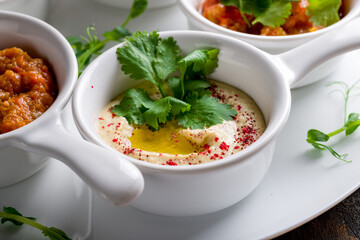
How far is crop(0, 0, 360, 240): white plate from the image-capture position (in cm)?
208

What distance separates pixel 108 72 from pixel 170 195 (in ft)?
2.32

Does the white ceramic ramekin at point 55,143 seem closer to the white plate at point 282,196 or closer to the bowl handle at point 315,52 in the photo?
the white plate at point 282,196

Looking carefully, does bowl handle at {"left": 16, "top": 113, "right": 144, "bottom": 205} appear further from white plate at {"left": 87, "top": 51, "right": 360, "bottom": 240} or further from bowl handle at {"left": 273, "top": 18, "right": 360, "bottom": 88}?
bowl handle at {"left": 273, "top": 18, "right": 360, "bottom": 88}

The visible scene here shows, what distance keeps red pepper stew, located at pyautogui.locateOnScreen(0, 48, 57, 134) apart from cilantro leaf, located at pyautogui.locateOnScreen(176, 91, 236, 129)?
0.60 meters

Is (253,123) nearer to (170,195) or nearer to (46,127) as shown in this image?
(170,195)

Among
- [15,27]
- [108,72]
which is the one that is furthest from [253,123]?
[15,27]

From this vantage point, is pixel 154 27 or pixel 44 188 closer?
pixel 44 188

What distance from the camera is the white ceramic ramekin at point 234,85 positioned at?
73.3 inches

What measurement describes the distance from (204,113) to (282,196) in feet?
1.60

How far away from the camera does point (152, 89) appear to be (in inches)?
95.3

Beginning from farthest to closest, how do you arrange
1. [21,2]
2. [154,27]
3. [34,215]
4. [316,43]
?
1. [154,27]
2. [21,2]
3. [316,43]
4. [34,215]

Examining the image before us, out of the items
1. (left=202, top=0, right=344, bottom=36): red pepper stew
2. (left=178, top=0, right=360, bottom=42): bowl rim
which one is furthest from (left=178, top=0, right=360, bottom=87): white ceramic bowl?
(left=202, top=0, right=344, bottom=36): red pepper stew

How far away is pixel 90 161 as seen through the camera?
1.77 meters

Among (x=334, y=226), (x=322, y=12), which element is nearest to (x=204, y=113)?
A: (x=334, y=226)
